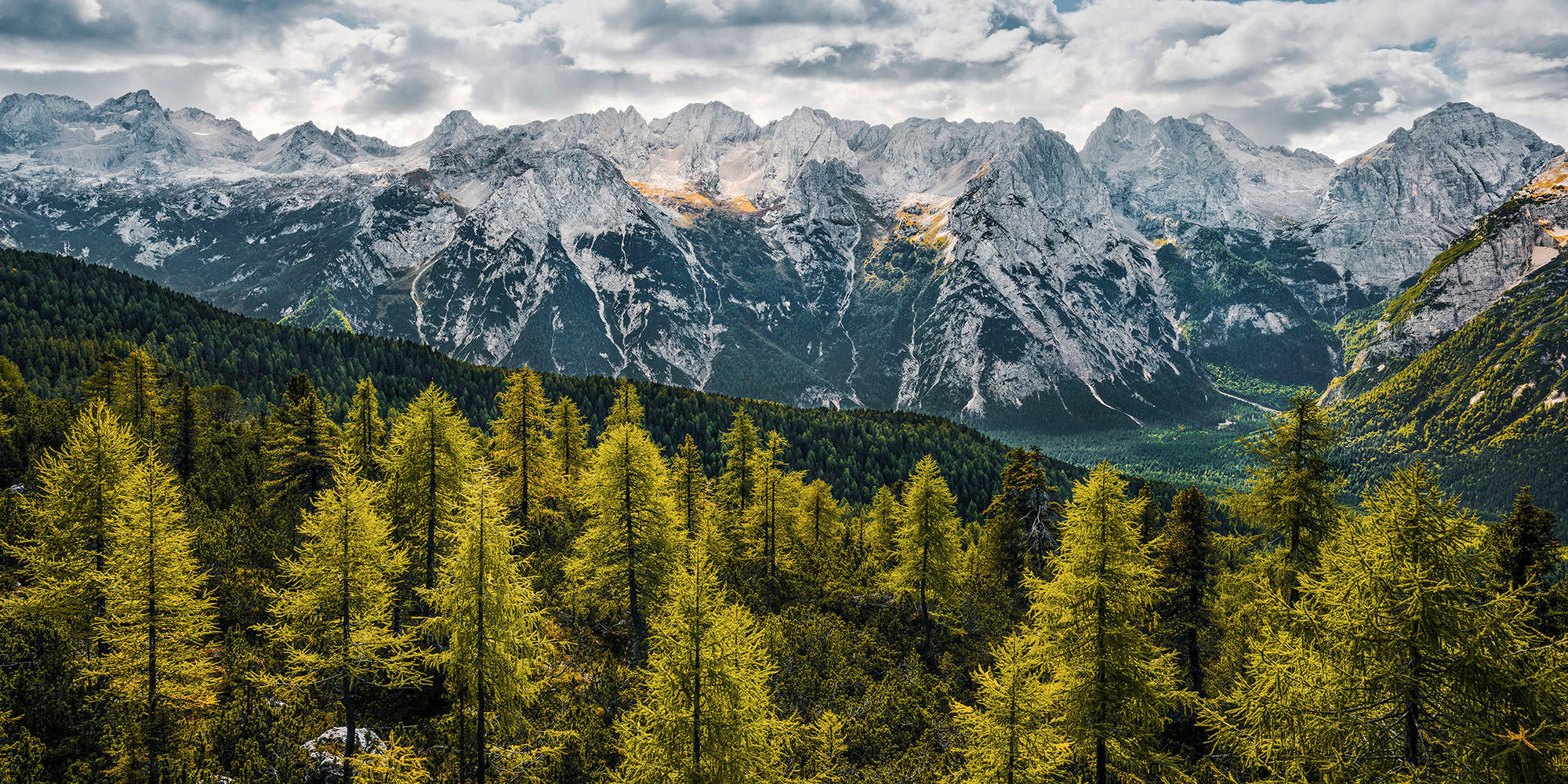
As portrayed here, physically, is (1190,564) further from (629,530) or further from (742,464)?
(629,530)

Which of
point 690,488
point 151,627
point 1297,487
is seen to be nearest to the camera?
point 151,627

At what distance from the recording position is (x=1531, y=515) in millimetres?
29984

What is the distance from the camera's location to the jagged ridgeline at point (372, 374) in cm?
10219

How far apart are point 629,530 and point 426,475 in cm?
975

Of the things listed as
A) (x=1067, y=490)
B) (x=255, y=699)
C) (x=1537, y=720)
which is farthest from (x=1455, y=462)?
(x=255, y=699)

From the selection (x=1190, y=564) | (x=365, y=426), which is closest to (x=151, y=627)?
(x=365, y=426)

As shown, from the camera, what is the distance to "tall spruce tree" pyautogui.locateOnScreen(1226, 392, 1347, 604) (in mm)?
Result: 24406

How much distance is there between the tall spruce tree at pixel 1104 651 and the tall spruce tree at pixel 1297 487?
9.04 m

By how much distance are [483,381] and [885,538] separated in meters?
96.9

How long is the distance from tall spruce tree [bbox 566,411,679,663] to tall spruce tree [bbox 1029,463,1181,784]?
66.6 ft

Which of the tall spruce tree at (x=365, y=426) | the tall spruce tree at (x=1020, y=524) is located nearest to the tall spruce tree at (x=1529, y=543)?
the tall spruce tree at (x=1020, y=524)

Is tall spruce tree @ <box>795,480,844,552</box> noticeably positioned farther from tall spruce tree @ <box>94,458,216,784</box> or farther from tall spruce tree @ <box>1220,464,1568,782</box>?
tall spruce tree @ <box>1220,464,1568,782</box>

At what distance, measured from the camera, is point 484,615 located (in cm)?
1942

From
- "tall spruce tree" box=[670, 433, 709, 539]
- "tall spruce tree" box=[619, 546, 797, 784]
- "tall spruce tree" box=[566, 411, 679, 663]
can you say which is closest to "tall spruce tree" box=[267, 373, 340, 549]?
"tall spruce tree" box=[566, 411, 679, 663]
